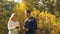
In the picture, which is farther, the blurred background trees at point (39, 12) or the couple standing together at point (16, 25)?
the blurred background trees at point (39, 12)

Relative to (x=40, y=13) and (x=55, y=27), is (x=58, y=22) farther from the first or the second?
(x=40, y=13)

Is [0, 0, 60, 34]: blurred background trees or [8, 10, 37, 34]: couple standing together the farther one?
[0, 0, 60, 34]: blurred background trees

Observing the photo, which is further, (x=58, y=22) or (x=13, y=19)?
(x=58, y=22)

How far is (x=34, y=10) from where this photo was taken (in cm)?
372

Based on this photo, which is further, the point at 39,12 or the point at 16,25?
the point at 39,12

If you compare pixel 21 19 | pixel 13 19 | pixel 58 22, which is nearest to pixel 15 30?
pixel 13 19

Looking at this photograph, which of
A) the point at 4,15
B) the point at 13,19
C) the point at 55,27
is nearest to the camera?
the point at 13,19

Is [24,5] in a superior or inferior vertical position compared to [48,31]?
superior

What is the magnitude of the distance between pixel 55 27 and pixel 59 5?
479 millimetres

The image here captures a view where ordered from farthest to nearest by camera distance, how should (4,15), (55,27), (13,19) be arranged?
(4,15)
(55,27)
(13,19)

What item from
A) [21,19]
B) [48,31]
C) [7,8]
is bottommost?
[48,31]

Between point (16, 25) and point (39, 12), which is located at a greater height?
point (39, 12)

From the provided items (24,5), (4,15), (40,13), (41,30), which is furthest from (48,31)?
(4,15)

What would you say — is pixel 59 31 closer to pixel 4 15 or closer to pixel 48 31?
pixel 48 31
